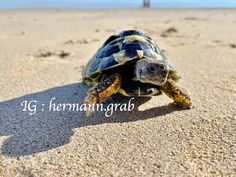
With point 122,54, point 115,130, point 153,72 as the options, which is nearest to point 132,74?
point 122,54

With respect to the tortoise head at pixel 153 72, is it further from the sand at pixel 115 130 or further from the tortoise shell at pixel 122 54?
the sand at pixel 115 130

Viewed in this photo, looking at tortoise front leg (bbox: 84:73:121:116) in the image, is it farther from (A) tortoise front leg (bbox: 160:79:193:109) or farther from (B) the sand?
(A) tortoise front leg (bbox: 160:79:193:109)

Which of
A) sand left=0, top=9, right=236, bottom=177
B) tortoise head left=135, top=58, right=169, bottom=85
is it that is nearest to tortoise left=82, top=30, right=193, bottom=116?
tortoise head left=135, top=58, right=169, bottom=85

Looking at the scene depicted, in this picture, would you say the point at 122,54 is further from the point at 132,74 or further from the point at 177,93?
the point at 177,93

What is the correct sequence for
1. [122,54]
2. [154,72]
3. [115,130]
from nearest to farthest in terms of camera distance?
[115,130]
[154,72]
[122,54]

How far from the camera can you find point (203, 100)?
11.3 ft

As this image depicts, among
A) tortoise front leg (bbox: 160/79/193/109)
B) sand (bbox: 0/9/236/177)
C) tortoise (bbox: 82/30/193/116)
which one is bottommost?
sand (bbox: 0/9/236/177)

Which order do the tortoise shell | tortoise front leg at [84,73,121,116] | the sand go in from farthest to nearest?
the tortoise shell < tortoise front leg at [84,73,121,116] < the sand

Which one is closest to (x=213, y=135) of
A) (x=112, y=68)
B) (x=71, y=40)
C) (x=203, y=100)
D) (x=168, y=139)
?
(x=168, y=139)

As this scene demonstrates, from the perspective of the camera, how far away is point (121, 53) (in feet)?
10.4

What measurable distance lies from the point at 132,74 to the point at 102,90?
1.24 feet

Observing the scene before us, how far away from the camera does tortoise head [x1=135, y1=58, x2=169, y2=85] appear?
9.68ft

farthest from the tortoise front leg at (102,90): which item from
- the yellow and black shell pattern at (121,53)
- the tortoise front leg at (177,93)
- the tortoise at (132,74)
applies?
the tortoise front leg at (177,93)

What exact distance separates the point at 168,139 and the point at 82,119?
71 cm
